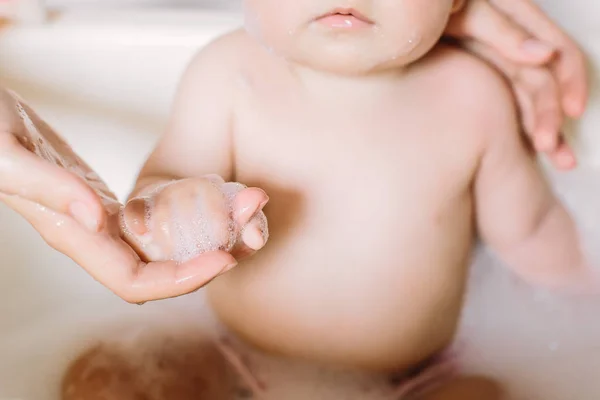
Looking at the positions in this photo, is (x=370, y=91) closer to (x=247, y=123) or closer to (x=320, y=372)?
(x=247, y=123)

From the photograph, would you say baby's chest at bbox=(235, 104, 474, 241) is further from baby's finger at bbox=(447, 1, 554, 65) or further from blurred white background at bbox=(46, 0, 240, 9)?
blurred white background at bbox=(46, 0, 240, 9)

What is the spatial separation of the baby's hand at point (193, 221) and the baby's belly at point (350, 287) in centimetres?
15

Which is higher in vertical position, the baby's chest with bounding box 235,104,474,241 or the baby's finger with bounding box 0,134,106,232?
the baby's finger with bounding box 0,134,106,232

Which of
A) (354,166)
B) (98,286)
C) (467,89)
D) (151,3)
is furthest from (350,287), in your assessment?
(151,3)

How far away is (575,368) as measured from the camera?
98cm

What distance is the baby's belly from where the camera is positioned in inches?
30.7

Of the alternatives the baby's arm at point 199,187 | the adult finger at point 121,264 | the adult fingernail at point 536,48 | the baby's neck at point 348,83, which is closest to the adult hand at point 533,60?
the adult fingernail at point 536,48

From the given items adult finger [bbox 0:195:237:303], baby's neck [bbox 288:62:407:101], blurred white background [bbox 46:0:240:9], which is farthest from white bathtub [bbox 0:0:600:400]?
adult finger [bbox 0:195:237:303]

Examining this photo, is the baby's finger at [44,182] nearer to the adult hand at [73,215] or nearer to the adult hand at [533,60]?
the adult hand at [73,215]

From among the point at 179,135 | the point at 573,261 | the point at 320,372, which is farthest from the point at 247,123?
the point at 573,261

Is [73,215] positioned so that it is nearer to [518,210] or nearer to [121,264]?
[121,264]

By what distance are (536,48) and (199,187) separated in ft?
1.34

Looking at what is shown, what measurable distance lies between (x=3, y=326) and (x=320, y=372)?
504 mm

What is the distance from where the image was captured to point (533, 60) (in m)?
0.76
